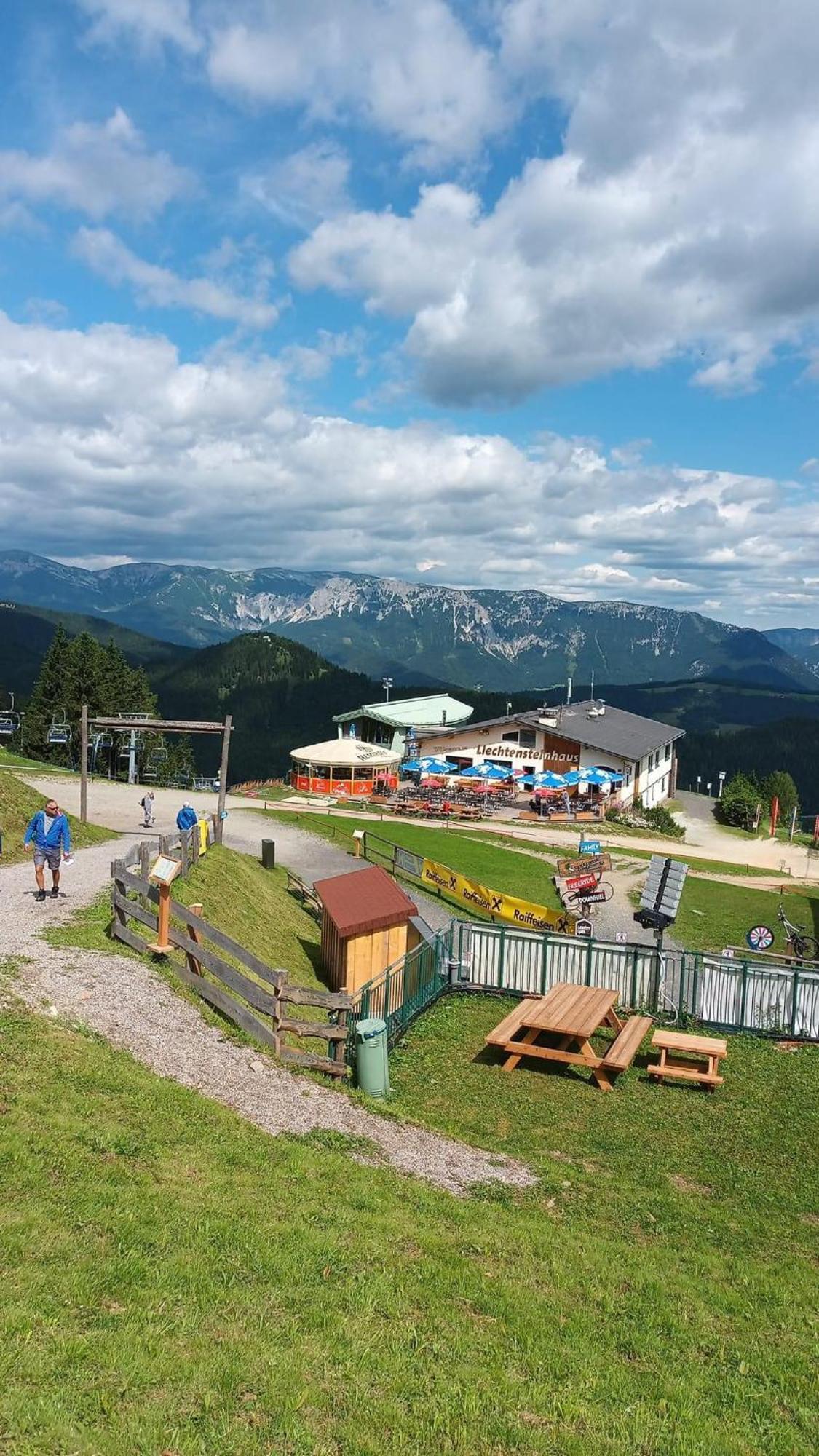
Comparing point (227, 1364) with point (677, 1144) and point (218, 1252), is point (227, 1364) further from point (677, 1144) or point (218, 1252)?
point (677, 1144)

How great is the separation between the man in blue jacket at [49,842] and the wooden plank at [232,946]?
3.78 m

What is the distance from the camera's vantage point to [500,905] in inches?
997

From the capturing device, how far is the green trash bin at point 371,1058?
505 inches

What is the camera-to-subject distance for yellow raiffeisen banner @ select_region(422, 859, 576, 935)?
2400 cm

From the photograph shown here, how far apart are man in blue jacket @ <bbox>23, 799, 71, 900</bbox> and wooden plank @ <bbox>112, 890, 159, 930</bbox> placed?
85.7 inches

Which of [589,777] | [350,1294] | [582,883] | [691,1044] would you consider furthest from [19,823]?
[589,777]

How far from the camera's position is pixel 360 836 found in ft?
108

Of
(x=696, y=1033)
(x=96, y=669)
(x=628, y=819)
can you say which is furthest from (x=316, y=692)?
(x=696, y=1033)

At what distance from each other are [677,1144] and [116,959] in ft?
29.7

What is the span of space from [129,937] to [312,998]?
4001 millimetres

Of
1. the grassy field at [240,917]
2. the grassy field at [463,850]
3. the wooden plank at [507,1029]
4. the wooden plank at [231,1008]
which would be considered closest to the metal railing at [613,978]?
the wooden plank at [507,1029]

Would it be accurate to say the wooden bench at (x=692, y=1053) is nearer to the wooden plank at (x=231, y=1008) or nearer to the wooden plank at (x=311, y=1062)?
the wooden plank at (x=311, y=1062)

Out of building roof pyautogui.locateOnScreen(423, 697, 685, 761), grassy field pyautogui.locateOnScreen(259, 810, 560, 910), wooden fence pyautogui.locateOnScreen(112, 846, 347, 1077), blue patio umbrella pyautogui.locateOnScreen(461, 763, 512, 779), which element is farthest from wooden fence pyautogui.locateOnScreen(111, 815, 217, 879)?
building roof pyautogui.locateOnScreen(423, 697, 685, 761)

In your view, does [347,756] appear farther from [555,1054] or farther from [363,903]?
[555,1054]
